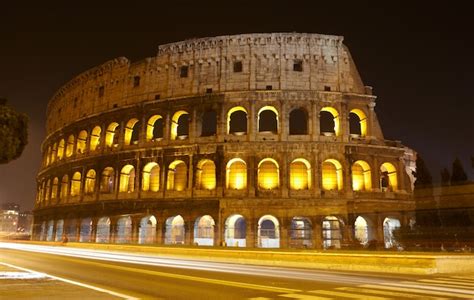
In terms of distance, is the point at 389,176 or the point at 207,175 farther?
the point at 207,175

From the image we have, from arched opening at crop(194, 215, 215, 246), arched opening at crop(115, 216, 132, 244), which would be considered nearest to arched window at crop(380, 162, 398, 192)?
arched opening at crop(194, 215, 215, 246)

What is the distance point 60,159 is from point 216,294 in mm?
37700

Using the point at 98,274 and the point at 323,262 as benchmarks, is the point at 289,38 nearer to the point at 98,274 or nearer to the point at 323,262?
the point at 323,262

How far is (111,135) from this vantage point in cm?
3728

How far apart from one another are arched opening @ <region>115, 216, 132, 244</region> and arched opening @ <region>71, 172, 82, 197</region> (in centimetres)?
752

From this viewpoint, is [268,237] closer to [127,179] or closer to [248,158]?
[248,158]

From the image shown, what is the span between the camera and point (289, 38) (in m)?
31.6

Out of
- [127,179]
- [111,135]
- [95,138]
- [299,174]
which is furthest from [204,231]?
[95,138]

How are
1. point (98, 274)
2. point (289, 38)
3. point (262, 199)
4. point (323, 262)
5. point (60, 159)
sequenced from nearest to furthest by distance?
point (98, 274) < point (323, 262) < point (262, 199) < point (289, 38) < point (60, 159)

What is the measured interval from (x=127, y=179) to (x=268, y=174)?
1298cm

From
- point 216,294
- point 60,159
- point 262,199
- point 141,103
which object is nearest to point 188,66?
point 141,103

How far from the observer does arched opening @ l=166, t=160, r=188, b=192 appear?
32.2 metres

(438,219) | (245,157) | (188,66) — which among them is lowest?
(438,219)

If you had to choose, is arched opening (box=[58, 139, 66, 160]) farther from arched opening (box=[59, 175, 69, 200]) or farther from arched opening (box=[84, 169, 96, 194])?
arched opening (box=[84, 169, 96, 194])
